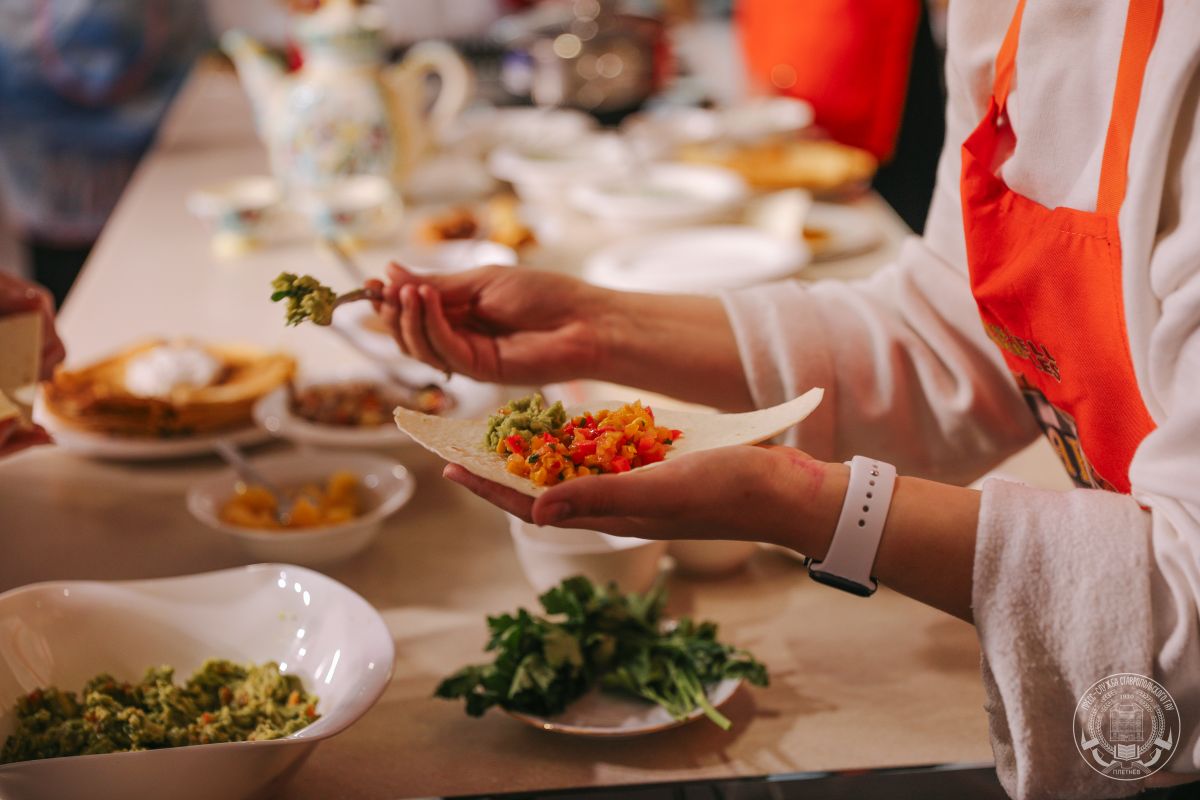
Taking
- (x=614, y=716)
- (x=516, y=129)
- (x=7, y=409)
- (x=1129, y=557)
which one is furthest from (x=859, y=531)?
(x=516, y=129)

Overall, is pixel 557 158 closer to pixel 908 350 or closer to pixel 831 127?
pixel 831 127

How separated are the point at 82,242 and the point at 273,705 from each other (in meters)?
3.70

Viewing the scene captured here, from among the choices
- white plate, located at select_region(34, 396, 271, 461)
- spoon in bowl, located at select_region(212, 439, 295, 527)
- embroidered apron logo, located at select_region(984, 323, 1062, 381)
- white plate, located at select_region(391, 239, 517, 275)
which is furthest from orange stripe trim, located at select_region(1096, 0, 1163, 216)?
white plate, located at select_region(391, 239, 517, 275)

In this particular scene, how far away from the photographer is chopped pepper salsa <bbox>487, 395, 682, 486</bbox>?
0.80 m

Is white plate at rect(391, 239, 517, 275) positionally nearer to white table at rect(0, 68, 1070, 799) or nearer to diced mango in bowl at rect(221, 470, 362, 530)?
white table at rect(0, 68, 1070, 799)

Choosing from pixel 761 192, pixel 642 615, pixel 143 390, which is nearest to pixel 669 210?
pixel 761 192

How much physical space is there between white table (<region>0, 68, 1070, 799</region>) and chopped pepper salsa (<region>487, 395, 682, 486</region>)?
0.91 ft

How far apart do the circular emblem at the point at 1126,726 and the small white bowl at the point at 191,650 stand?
0.49 metres

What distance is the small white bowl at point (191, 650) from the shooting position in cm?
78

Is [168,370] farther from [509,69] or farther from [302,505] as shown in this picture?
[509,69]

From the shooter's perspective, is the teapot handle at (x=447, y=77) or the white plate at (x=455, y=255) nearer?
the white plate at (x=455, y=255)

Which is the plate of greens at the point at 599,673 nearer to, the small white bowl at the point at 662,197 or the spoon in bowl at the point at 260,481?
the spoon in bowl at the point at 260,481

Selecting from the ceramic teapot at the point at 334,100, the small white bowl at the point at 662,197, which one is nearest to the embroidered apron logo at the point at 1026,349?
the small white bowl at the point at 662,197

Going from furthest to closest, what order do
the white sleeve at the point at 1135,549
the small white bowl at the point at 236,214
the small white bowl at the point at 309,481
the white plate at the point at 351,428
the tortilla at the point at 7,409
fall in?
the small white bowl at the point at 236,214, the white plate at the point at 351,428, the small white bowl at the point at 309,481, the tortilla at the point at 7,409, the white sleeve at the point at 1135,549
